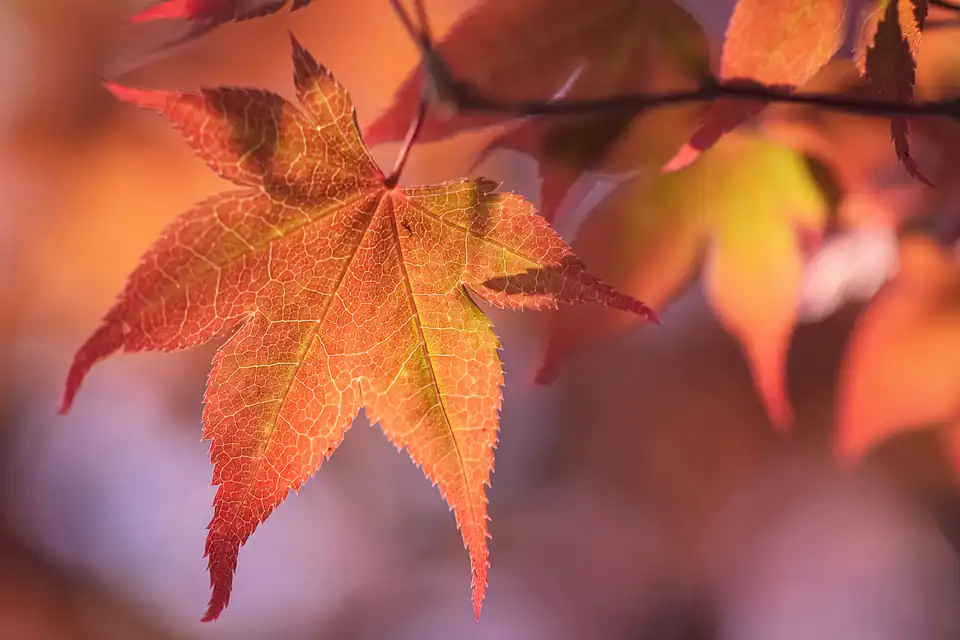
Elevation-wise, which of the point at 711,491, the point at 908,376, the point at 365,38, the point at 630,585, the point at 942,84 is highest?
the point at 365,38

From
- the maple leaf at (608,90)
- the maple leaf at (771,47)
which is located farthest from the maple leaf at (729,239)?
the maple leaf at (771,47)

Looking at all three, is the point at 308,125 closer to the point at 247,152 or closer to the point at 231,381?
the point at 247,152

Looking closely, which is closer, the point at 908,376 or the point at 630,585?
the point at 908,376

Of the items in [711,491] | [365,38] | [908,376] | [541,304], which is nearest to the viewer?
[541,304]

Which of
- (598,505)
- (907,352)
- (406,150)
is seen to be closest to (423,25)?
(406,150)

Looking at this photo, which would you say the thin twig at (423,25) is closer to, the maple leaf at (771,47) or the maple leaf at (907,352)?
the maple leaf at (771,47)

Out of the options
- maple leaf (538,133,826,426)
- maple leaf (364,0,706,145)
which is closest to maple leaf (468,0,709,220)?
maple leaf (364,0,706,145)

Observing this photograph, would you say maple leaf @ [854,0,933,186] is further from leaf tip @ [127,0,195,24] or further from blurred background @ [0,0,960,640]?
blurred background @ [0,0,960,640]

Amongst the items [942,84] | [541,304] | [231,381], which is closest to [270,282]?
[231,381]
